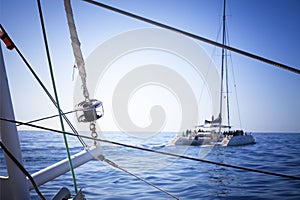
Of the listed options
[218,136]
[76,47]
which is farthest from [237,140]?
[76,47]

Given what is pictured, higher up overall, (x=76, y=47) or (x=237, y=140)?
(x=76, y=47)

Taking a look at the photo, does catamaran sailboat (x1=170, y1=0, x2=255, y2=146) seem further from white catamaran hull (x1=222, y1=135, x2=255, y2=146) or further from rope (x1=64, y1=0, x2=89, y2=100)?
rope (x1=64, y1=0, x2=89, y2=100)

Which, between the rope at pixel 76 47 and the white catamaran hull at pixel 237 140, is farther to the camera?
the white catamaran hull at pixel 237 140

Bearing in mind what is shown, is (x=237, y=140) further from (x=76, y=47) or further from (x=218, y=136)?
(x=76, y=47)

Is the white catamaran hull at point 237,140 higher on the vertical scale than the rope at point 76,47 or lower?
lower

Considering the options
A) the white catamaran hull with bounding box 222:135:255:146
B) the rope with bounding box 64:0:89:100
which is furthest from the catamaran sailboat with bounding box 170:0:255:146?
the rope with bounding box 64:0:89:100

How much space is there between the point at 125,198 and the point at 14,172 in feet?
18.4

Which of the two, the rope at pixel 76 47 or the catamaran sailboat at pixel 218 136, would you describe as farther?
the catamaran sailboat at pixel 218 136

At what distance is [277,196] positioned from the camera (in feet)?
23.0

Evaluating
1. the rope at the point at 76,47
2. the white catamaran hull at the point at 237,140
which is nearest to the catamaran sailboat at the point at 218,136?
the white catamaran hull at the point at 237,140

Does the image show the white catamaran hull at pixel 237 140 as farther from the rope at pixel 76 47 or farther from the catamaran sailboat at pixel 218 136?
the rope at pixel 76 47

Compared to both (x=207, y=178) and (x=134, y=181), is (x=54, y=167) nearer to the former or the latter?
(x=134, y=181)

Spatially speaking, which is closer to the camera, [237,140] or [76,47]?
[76,47]

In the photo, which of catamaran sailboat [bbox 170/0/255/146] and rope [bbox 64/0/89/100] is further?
catamaran sailboat [bbox 170/0/255/146]
